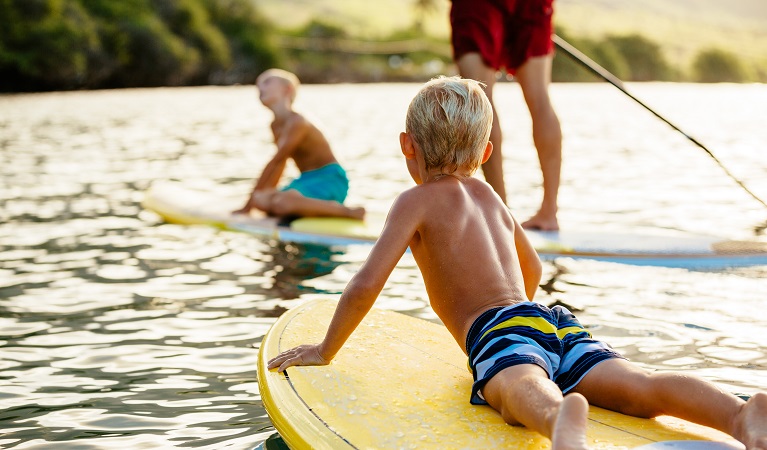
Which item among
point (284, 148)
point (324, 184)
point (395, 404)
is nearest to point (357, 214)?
point (324, 184)

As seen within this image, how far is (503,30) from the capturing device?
536 cm

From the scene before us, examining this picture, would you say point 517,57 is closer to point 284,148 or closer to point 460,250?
point 284,148

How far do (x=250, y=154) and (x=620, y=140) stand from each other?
6381mm

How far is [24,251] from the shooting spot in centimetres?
586

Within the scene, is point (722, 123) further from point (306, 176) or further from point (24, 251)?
point (24, 251)

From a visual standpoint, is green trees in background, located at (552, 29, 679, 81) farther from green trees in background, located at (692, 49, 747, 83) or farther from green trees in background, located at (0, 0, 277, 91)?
green trees in background, located at (0, 0, 277, 91)

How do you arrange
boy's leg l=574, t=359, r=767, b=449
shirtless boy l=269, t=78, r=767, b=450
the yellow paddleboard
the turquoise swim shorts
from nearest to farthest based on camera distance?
boy's leg l=574, t=359, r=767, b=449 < the yellow paddleboard < shirtless boy l=269, t=78, r=767, b=450 < the turquoise swim shorts

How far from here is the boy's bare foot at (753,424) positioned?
6.57 feet

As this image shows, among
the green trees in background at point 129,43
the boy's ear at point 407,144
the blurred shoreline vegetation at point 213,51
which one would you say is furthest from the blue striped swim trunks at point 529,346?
the green trees in background at point 129,43

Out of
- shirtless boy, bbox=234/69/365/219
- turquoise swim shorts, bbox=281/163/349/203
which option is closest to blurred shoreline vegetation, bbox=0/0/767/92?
shirtless boy, bbox=234/69/365/219

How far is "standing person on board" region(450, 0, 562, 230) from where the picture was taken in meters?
5.20

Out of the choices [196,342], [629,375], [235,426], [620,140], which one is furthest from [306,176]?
[620,140]

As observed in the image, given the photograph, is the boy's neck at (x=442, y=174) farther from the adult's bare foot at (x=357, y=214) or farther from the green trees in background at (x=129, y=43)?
the green trees in background at (x=129, y=43)

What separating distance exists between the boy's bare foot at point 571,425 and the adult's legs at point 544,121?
3.49 metres
